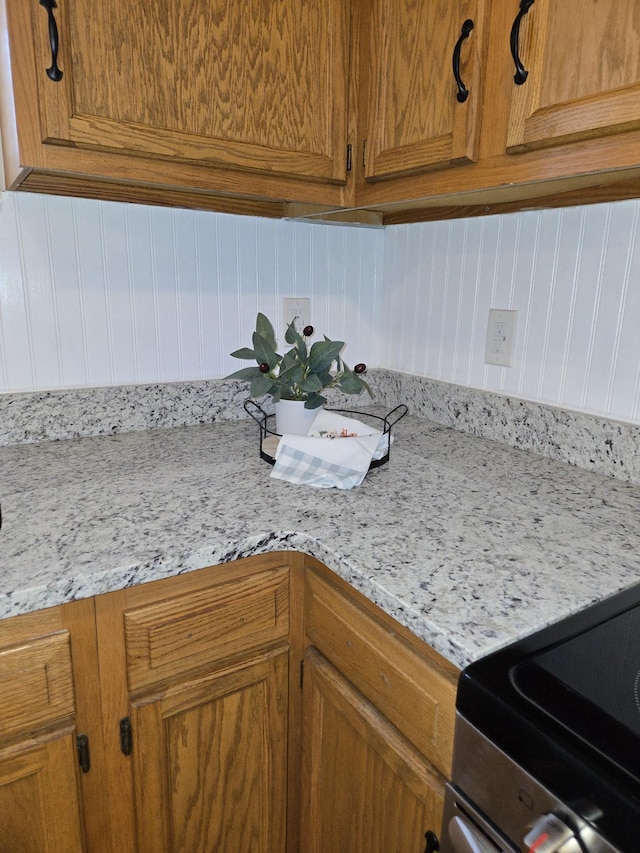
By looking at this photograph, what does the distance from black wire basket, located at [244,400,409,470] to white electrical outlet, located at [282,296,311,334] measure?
0.23 m

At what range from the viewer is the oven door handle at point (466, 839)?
0.53 m

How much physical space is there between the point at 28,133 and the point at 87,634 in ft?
2.30

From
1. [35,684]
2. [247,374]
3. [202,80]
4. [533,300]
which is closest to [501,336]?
[533,300]

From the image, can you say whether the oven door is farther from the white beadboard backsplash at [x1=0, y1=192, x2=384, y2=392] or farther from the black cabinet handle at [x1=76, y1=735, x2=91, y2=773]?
the white beadboard backsplash at [x1=0, y1=192, x2=384, y2=392]

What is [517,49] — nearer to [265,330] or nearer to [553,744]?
[265,330]

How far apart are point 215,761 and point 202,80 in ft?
3.54

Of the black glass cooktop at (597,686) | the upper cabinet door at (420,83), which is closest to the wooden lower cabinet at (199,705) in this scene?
the black glass cooktop at (597,686)

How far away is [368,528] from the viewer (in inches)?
32.3

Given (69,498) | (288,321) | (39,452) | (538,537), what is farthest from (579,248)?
(39,452)

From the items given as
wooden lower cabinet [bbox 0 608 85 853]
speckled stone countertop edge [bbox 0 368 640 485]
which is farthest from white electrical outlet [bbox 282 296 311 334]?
wooden lower cabinet [bbox 0 608 85 853]

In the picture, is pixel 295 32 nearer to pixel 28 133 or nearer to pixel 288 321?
pixel 28 133

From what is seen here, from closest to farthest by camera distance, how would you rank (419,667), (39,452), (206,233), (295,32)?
(419,667)
(295,32)
(39,452)
(206,233)

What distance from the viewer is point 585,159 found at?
0.73 meters

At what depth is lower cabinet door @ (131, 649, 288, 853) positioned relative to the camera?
799mm
